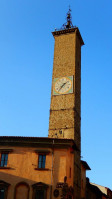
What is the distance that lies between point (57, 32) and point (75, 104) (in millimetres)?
12214

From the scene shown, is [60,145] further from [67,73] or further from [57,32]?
[57,32]

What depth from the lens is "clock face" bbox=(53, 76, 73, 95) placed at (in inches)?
1384

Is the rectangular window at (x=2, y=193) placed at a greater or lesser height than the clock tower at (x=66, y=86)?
lesser

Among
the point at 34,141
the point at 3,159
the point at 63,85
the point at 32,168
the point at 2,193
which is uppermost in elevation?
the point at 63,85

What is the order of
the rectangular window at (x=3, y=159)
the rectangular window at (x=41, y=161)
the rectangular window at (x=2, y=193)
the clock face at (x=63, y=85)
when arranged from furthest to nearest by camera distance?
the clock face at (x=63, y=85)
the rectangular window at (x=3, y=159)
the rectangular window at (x=41, y=161)
the rectangular window at (x=2, y=193)

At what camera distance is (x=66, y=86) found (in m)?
35.3

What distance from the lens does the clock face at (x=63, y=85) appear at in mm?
35156

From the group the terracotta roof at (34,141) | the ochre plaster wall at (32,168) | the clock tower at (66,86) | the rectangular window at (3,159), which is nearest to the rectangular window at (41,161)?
the ochre plaster wall at (32,168)

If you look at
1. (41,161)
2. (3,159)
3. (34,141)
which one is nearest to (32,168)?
(41,161)

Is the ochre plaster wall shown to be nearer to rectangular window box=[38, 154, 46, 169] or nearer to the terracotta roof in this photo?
rectangular window box=[38, 154, 46, 169]

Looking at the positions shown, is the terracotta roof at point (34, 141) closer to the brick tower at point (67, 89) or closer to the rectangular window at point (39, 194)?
the rectangular window at point (39, 194)

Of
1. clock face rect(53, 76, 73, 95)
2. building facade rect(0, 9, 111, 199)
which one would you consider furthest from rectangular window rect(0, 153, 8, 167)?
clock face rect(53, 76, 73, 95)

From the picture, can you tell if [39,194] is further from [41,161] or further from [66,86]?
[66,86]

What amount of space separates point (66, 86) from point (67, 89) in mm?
422
